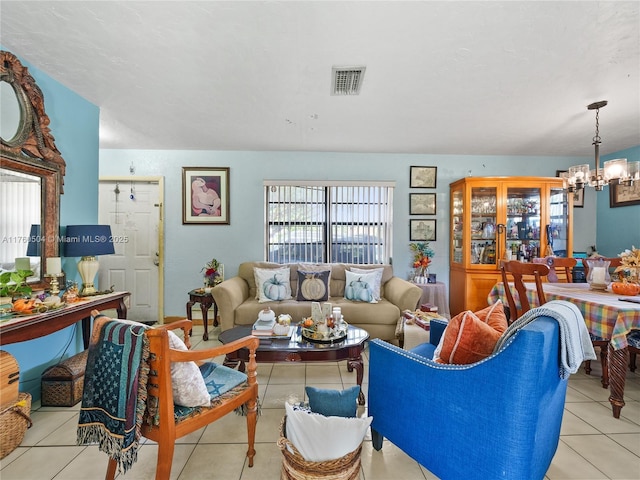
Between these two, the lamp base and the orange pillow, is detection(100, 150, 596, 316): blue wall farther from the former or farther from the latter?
the orange pillow

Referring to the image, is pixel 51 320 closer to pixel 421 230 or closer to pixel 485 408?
pixel 485 408

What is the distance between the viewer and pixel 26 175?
6.80 ft

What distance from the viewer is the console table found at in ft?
5.25

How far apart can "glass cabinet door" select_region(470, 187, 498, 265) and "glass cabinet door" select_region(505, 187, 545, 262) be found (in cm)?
20

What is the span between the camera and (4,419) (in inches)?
61.6

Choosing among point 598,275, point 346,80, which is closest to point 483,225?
point 598,275

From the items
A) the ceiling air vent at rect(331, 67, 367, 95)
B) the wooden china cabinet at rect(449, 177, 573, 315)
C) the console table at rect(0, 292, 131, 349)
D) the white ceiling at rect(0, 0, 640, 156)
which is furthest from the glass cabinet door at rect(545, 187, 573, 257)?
the console table at rect(0, 292, 131, 349)

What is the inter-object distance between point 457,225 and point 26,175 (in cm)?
454

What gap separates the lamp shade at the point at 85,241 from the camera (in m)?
2.29

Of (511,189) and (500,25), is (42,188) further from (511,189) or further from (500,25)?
(511,189)

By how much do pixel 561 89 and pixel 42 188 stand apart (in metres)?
4.20

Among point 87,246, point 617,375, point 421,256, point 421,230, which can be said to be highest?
point 421,230

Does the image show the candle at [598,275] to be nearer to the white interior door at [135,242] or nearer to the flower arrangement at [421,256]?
the flower arrangement at [421,256]

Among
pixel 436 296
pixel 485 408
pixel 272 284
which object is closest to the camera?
pixel 485 408
